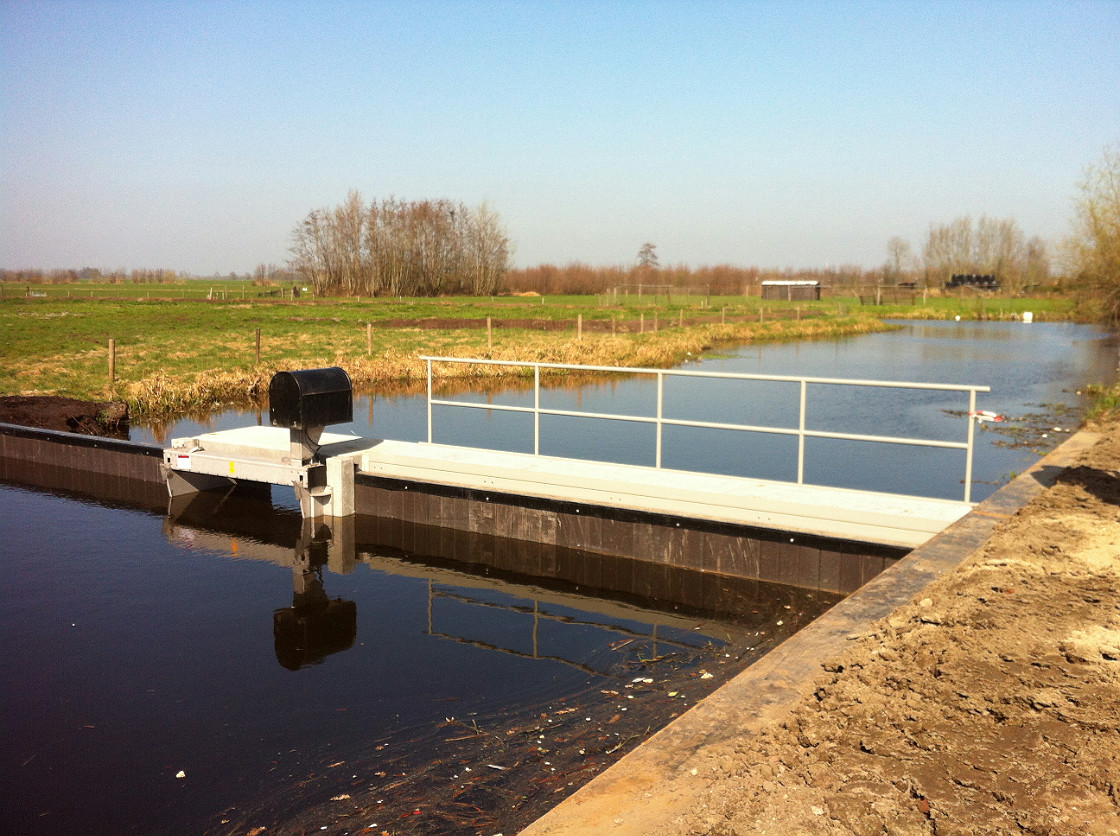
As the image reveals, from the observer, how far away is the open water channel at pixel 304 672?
5117 mm

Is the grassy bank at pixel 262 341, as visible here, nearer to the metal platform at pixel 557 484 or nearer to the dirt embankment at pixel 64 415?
the dirt embankment at pixel 64 415

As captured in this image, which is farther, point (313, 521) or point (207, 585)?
point (313, 521)

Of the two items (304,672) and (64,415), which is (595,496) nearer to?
(304,672)

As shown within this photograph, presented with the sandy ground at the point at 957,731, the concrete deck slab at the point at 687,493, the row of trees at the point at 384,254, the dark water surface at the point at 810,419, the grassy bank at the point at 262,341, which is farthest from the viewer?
the row of trees at the point at 384,254

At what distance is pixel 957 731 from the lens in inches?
160

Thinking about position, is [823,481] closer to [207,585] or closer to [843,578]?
[843,578]

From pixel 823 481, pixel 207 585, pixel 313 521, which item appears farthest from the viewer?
pixel 823 481

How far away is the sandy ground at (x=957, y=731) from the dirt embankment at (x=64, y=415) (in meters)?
15.4

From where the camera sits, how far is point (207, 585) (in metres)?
9.01

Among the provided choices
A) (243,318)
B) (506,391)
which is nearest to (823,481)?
(506,391)

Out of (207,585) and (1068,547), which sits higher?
(1068,547)

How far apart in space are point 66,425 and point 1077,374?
30.6 meters

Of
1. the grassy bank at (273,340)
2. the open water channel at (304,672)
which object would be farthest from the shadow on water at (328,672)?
the grassy bank at (273,340)

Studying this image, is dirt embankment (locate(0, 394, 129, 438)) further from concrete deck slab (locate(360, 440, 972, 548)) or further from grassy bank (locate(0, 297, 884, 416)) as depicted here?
concrete deck slab (locate(360, 440, 972, 548))
